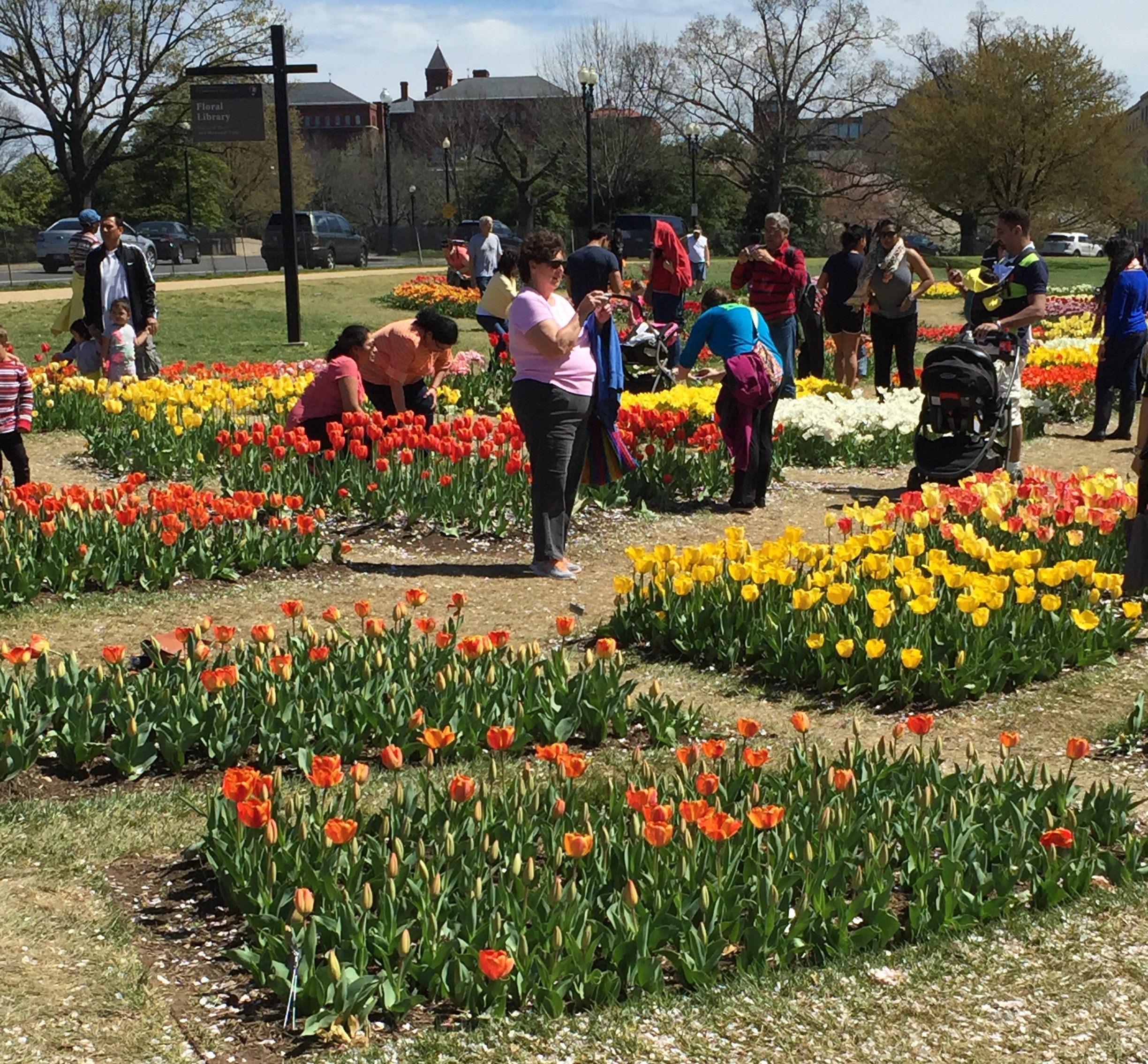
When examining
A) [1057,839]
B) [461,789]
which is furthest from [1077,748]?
[461,789]

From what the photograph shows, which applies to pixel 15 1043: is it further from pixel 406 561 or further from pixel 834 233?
pixel 834 233

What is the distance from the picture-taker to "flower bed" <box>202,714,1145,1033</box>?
335cm

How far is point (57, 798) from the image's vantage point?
474 centimetres

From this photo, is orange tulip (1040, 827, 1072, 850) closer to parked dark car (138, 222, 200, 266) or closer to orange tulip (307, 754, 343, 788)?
orange tulip (307, 754, 343, 788)

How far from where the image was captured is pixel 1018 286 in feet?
32.2

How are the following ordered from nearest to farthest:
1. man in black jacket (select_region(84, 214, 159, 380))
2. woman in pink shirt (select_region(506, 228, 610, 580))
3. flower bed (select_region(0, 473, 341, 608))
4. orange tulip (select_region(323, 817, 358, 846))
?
orange tulip (select_region(323, 817, 358, 846))
flower bed (select_region(0, 473, 341, 608))
woman in pink shirt (select_region(506, 228, 610, 580))
man in black jacket (select_region(84, 214, 159, 380))

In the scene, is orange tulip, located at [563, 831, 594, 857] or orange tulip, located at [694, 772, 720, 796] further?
orange tulip, located at [694, 772, 720, 796]

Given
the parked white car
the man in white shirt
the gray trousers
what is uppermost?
the parked white car

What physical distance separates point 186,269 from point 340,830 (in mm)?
40351

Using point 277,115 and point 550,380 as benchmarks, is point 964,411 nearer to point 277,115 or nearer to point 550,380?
point 550,380

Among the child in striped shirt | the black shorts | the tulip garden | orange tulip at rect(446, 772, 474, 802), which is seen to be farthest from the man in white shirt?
orange tulip at rect(446, 772, 474, 802)

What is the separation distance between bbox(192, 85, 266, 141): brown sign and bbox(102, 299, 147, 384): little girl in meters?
5.48

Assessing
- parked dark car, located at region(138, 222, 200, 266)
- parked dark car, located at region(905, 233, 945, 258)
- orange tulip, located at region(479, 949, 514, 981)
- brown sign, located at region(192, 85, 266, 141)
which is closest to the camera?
orange tulip, located at region(479, 949, 514, 981)

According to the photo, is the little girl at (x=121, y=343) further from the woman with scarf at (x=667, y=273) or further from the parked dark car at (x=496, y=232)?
the parked dark car at (x=496, y=232)
